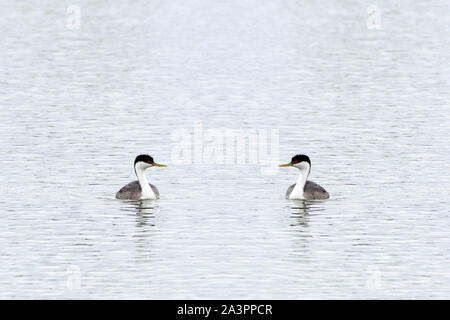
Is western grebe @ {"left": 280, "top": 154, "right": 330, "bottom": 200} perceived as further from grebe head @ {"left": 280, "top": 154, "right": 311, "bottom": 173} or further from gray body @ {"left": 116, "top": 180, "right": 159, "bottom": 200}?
gray body @ {"left": 116, "top": 180, "right": 159, "bottom": 200}

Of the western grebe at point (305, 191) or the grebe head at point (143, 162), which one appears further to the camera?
the grebe head at point (143, 162)

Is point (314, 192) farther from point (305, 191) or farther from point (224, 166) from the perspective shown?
point (224, 166)

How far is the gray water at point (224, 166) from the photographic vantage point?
2280 cm

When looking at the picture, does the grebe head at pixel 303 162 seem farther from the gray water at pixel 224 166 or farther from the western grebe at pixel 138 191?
the western grebe at pixel 138 191

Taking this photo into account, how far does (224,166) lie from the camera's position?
3472 cm

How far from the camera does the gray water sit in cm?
2280

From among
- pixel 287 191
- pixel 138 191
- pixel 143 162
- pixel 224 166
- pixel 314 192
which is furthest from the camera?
pixel 224 166

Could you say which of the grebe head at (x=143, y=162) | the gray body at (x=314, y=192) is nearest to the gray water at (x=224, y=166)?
the gray body at (x=314, y=192)

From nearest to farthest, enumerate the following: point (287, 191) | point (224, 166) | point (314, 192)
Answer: point (314, 192) → point (287, 191) → point (224, 166)

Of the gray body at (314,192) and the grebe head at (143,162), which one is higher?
the grebe head at (143,162)

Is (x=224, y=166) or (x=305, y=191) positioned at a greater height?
(x=224, y=166)

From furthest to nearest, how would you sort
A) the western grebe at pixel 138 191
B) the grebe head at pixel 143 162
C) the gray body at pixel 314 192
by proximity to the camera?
the grebe head at pixel 143 162, the western grebe at pixel 138 191, the gray body at pixel 314 192

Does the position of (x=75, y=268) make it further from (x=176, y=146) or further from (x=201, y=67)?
(x=201, y=67)

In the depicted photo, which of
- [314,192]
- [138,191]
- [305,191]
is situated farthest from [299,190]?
[138,191]
